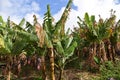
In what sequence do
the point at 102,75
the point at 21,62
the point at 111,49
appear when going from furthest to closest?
the point at 21,62 → the point at 111,49 → the point at 102,75

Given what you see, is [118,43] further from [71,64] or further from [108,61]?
[71,64]

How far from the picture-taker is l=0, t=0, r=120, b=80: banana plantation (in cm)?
1991

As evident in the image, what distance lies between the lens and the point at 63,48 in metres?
22.5

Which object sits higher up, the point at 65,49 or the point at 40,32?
the point at 40,32

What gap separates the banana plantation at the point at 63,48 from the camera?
19906mm

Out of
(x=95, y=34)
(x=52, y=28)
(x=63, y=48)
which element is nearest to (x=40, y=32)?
(x=52, y=28)

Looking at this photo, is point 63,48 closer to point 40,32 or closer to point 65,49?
point 65,49

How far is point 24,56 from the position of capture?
26.6 m

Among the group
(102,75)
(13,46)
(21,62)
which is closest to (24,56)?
(21,62)

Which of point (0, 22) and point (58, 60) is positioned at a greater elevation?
point (0, 22)

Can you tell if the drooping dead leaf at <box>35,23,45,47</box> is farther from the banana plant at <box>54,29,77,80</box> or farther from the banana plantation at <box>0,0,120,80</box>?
the banana plant at <box>54,29,77,80</box>

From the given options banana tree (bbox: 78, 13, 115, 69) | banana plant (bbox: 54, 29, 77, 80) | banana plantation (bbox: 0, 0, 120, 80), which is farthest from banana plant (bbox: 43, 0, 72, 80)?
banana tree (bbox: 78, 13, 115, 69)

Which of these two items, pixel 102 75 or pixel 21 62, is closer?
pixel 102 75

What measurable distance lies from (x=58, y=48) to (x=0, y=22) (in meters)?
5.35
